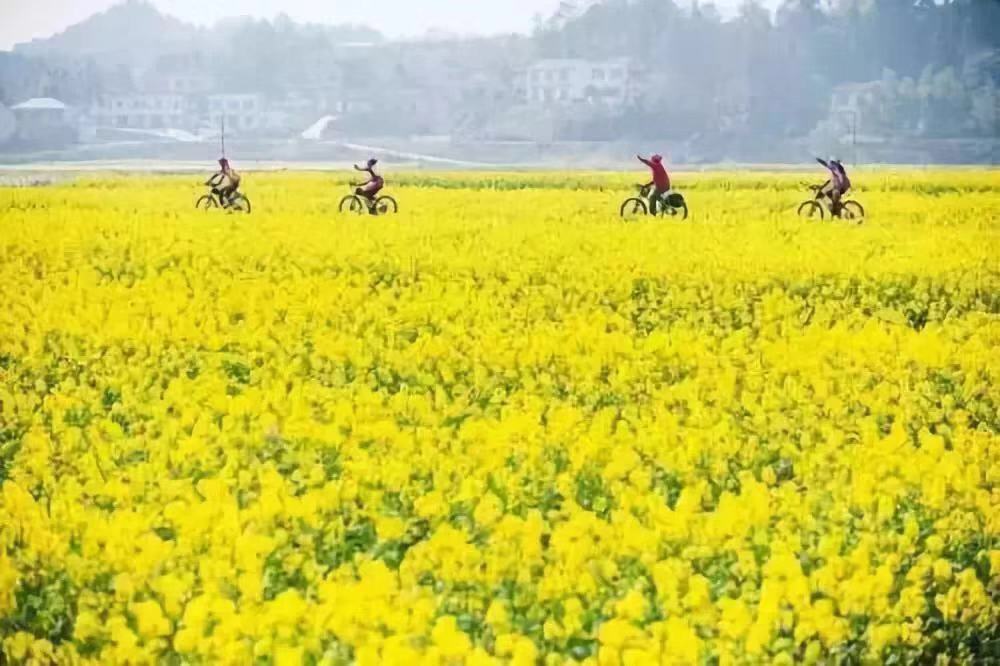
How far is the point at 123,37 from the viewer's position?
4.41 meters

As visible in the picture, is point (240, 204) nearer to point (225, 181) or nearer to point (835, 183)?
point (225, 181)

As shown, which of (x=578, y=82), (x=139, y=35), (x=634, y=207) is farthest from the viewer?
(x=634, y=207)

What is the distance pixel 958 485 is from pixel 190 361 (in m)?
2.08

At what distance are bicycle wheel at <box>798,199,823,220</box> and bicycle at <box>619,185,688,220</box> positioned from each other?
1.45 ft

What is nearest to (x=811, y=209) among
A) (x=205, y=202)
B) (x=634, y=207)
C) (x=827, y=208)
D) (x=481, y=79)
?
(x=827, y=208)

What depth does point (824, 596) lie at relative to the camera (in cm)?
298

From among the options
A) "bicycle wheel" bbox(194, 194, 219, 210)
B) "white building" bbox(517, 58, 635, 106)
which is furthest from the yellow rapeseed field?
"white building" bbox(517, 58, 635, 106)

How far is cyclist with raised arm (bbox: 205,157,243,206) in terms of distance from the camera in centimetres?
459

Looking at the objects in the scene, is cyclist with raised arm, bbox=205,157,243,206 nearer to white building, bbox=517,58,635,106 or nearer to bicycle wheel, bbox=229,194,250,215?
bicycle wheel, bbox=229,194,250,215

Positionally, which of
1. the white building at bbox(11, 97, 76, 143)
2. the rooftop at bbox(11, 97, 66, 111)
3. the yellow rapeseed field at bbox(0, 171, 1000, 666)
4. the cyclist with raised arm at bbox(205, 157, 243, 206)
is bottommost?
the yellow rapeseed field at bbox(0, 171, 1000, 666)

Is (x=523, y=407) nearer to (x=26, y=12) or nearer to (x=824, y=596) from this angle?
(x=824, y=596)

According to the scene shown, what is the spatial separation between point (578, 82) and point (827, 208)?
3.70 ft

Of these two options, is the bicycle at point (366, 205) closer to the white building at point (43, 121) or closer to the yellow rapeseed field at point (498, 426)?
the yellow rapeseed field at point (498, 426)

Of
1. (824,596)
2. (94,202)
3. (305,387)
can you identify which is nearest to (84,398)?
(305,387)
